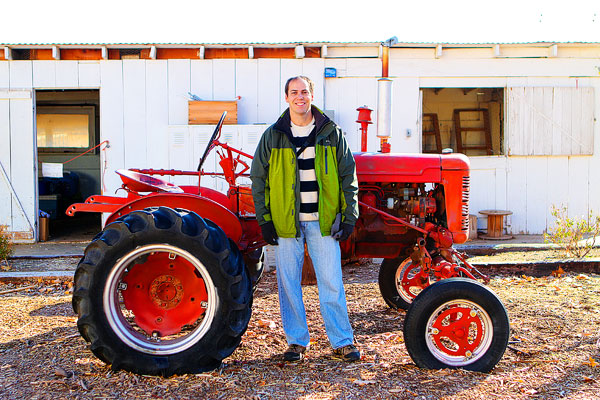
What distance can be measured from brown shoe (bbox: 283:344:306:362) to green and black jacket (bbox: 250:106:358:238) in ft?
2.36

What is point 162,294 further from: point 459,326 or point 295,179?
point 459,326

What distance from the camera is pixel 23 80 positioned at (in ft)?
27.6

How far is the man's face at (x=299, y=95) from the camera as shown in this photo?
10.0 ft

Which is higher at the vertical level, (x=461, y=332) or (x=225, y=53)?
(x=225, y=53)

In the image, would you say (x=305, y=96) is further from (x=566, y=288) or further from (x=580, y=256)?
(x=580, y=256)

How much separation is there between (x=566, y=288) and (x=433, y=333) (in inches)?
108

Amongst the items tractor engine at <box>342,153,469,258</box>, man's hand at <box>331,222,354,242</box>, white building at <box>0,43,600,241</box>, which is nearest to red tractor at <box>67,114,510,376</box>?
tractor engine at <box>342,153,469,258</box>

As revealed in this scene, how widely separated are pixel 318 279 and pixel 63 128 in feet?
36.6

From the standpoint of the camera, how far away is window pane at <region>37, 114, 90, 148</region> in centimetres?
1238

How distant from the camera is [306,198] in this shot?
311 centimetres

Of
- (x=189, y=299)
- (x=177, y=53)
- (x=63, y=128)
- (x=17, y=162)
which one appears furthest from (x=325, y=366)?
(x=63, y=128)

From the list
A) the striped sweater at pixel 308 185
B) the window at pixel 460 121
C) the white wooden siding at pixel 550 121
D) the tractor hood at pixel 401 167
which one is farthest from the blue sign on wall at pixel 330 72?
the striped sweater at pixel 308 185

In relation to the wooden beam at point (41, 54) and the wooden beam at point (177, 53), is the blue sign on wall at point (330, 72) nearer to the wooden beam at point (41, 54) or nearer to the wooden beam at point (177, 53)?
the wooden beam at point (177, 53)

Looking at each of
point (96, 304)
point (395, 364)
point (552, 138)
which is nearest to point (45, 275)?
point (96, 304)
